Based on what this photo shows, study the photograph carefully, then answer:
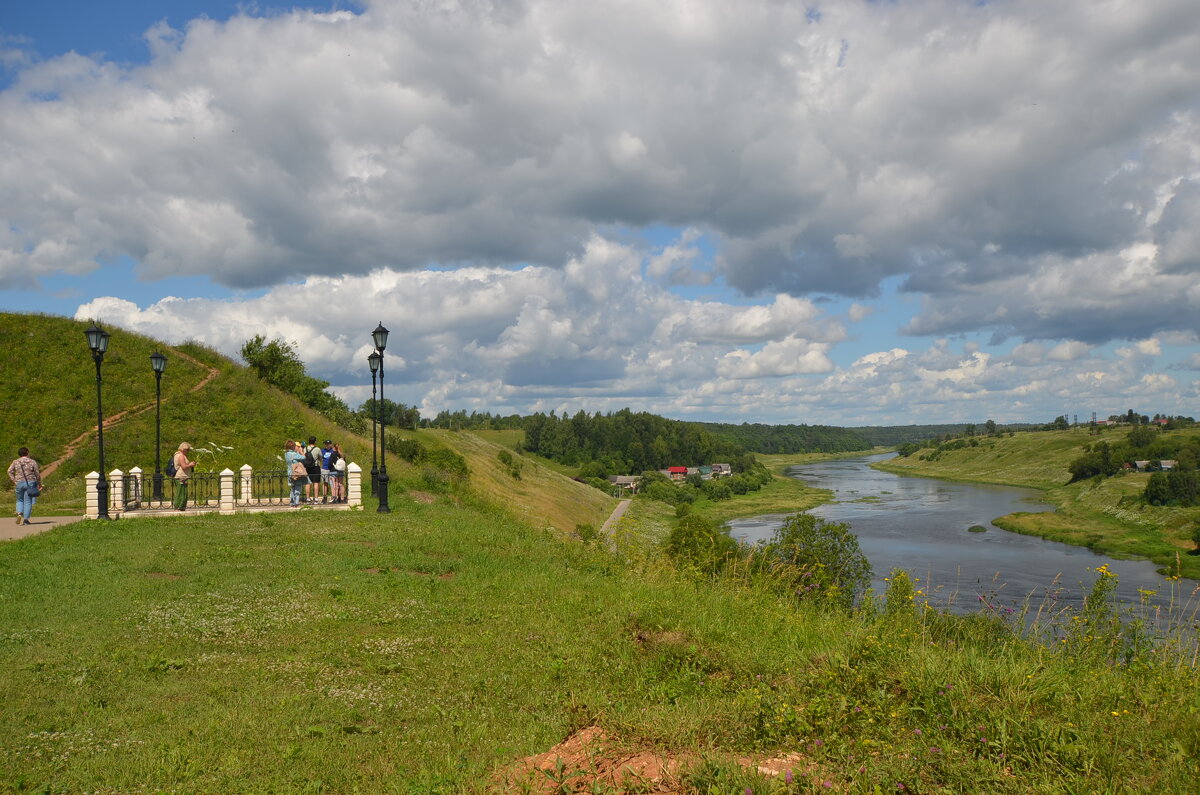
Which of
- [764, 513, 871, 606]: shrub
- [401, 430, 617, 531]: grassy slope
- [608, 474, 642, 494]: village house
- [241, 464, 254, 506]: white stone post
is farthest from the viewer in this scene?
[608, 474, 642, 494]: village house

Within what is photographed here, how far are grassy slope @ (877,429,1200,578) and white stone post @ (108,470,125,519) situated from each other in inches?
823

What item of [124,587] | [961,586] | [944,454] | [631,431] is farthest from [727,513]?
[944,454]

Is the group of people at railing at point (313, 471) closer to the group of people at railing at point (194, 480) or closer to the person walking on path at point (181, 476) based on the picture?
the group of people at railing at point (194, 480)

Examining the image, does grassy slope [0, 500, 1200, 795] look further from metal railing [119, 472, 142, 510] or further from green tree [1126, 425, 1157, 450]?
green tree [1126, 425, 1157, 450]

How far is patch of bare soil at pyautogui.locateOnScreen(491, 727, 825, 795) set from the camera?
4691mm

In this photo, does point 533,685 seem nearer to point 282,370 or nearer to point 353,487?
point 353,487

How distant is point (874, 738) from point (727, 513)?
80031mm

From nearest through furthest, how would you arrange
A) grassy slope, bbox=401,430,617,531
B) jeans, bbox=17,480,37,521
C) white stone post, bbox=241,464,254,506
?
jeans, bbox=17,480,37,521, white stone post, bbox=241,464,254,506, grassy slope, bbox=401,430,617,531

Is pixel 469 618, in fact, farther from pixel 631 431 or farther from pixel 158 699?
pixel 631 431

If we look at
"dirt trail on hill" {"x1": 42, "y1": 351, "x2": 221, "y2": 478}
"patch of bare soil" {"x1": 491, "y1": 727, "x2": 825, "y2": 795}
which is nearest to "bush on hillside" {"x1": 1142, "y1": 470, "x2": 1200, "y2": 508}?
"dirt trail on hill" {"x1": 42, "y1": 351, "x2": 221, "y2": 478}

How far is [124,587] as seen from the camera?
1023 cm

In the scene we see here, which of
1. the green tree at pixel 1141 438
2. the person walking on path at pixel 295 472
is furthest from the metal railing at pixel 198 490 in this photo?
the green tree at pixel 1141 438

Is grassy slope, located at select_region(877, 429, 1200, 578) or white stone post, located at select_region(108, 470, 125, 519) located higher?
white stone post, located at select_region(108, 470, 125, 519)

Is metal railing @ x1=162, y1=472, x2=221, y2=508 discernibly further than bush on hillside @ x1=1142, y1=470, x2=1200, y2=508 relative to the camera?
No
